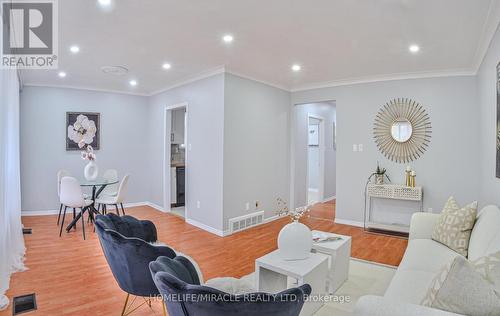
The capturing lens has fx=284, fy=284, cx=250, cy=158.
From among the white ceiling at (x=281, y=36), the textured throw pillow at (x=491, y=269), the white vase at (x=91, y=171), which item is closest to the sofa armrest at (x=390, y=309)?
Result: the textured throw pillow at (x=491, y=269)

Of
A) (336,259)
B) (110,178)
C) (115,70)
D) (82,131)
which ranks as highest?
(115,70)

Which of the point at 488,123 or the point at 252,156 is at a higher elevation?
Answer: the point at 488,123

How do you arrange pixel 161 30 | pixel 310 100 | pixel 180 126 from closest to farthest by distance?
1. pixel 161 30
2. pixel 310 100
3. pixel 180 126

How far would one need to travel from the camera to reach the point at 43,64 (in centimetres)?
420

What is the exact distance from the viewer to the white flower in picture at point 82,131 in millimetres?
5746

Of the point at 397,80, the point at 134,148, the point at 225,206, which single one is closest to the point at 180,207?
the point at 134,148

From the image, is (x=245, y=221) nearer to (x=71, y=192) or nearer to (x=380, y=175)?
(x=380, y=175)

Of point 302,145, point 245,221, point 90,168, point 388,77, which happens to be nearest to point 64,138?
point 90,168

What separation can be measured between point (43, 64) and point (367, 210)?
5527 mm

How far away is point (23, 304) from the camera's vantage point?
91.4 inches

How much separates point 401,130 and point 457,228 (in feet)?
7.70

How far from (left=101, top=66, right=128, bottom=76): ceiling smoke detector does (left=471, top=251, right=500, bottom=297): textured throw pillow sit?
4.63 m

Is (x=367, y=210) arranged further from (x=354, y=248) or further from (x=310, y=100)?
(x=310, y=100)

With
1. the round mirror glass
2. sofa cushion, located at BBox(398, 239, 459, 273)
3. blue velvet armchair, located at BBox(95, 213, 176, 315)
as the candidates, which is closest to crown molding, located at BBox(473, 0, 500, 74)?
the round mirror glass
